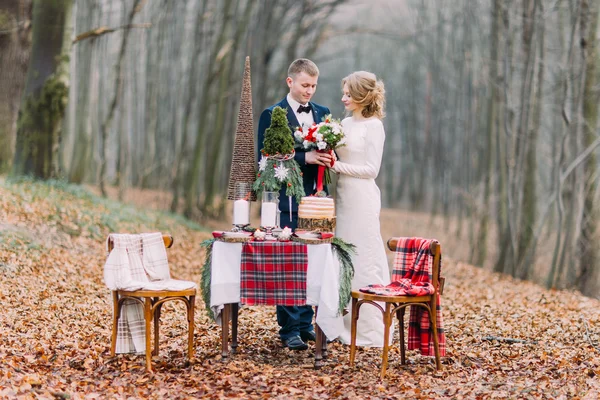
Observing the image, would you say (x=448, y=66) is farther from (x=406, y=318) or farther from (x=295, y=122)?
(x=295, y=122)

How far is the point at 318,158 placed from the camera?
5.67m

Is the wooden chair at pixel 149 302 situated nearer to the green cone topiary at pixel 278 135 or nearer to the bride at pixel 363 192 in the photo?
the green cone topiary at pixel 278 135

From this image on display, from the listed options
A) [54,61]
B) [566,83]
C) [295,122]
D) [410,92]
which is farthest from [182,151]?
[410,92]

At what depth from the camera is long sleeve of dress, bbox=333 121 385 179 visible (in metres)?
5.96

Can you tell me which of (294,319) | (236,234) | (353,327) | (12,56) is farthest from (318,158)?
(12,56)

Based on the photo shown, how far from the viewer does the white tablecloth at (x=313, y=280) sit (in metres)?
5.32

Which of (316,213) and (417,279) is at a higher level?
(316,213)

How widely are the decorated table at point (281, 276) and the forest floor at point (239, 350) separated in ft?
1.76

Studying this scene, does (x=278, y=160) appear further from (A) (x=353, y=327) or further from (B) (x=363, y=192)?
(A) (x=353, y=327)

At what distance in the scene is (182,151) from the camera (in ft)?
59.9

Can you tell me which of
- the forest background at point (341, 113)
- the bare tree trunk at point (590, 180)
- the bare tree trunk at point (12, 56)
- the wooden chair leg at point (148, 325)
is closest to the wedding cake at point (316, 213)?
the wooden chair leg at point (148, 325)

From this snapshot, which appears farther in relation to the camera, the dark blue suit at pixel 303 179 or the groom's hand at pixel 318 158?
the dark blue suit at pixel 303 179

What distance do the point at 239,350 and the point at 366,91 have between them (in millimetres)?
2485

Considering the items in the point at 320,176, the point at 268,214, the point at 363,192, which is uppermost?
the point at 320,176
